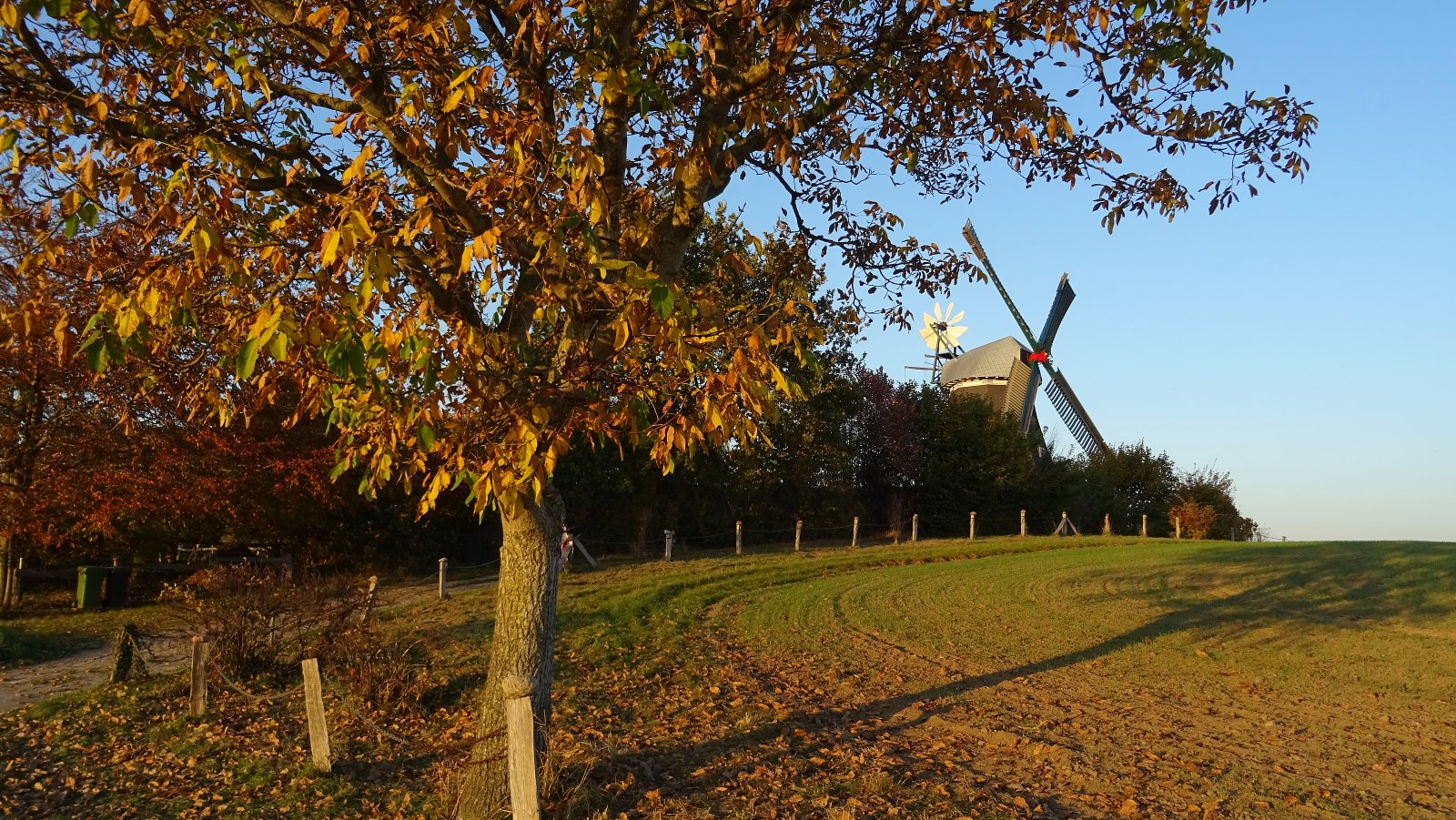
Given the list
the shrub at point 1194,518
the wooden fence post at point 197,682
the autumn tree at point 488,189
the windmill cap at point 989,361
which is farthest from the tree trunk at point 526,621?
the windmill cap at point 989,361

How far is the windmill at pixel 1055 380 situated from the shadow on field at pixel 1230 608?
2099 cm

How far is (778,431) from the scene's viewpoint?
29969mm

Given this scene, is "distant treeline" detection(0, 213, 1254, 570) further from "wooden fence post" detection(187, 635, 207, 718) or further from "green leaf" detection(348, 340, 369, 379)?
"wooden fence post" detection(187, 635, 207, 718)

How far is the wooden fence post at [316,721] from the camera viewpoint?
25.6ft

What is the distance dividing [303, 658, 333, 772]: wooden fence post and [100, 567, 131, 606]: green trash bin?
13107 millimetres

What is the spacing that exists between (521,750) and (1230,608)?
14855 millimetres

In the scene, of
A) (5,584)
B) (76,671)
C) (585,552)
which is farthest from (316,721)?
(5,584)

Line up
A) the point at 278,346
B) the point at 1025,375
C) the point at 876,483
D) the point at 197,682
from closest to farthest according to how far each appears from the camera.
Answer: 1. the point at 278,346
2. the point at 197,682
3. the point at 876,483
4. the point at 1025,375

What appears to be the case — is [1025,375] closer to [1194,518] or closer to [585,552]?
[1194,518]

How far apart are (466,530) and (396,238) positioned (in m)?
22.7

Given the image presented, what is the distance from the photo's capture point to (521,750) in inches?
212

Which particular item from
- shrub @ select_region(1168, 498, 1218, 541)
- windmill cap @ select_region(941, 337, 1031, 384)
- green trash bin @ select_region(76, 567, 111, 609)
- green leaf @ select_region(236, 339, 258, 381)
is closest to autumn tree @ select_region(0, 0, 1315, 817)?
green leaf @ select_region(236, 339, 258, 381)

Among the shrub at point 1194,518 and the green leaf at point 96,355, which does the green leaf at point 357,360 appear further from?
the shrub at point 1194,518

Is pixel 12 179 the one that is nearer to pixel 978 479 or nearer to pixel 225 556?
pixel 225 556
